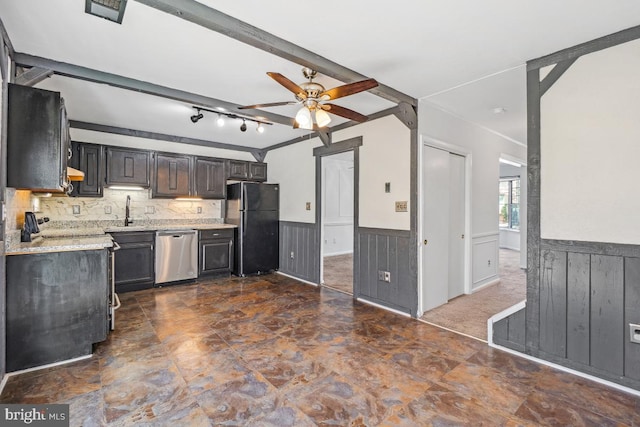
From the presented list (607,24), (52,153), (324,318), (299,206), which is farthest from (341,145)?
(52,153)

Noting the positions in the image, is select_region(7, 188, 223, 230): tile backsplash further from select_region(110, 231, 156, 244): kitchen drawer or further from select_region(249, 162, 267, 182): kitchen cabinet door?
select_region(249, 162, 267, 182): kitchen cabinet door

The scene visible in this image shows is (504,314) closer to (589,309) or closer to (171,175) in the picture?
(589,309)

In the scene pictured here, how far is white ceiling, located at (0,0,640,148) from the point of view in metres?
Answer: 1.91

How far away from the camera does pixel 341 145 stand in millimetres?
4402

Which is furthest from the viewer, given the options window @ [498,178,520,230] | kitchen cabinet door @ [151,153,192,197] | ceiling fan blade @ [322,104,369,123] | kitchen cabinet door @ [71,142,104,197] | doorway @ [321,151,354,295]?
window @ [498,178,520,230]

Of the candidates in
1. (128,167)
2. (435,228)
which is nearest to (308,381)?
(435,228)

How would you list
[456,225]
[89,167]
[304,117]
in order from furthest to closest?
[89,167]
[456,225]
[304,117]

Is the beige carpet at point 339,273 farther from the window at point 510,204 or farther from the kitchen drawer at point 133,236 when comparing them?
the window at point 510,204

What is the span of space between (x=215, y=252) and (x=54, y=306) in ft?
9.44

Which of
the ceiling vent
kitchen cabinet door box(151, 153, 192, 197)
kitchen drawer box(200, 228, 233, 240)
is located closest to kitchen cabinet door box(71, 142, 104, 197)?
kitchen cabinet door box(151, 153, 192, 197)

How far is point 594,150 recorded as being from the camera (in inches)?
87.4

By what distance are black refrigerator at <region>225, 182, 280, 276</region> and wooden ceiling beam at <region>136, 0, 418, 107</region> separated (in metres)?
3.25

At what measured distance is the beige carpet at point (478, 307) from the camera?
10.5ft

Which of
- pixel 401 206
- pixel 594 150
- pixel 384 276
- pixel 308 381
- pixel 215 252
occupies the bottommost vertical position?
pixel 308 381
